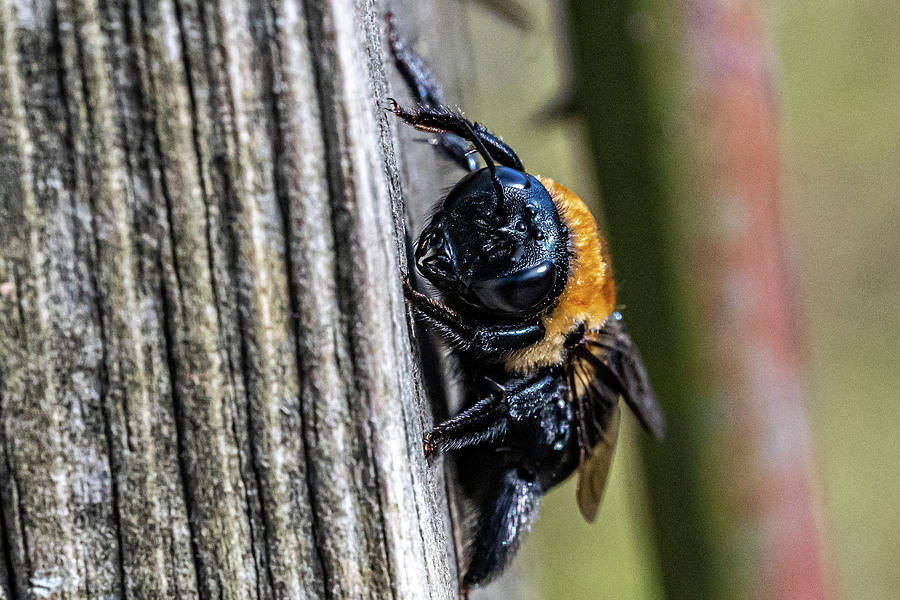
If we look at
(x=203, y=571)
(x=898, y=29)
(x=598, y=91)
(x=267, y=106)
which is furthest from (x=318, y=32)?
(x=898, y=29)

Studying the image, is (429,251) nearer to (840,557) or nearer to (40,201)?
(40,201)

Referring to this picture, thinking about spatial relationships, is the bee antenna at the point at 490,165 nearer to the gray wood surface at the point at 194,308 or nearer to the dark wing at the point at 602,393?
the dark wing at the point at 602,393

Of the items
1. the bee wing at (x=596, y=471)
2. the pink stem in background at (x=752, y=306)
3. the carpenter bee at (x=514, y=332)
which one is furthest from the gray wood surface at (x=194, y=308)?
the bee wing at (x=596, y=471)

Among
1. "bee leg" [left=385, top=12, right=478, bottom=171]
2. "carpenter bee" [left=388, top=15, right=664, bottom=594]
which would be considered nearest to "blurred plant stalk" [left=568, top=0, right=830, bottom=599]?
"carpenter bee" [left=388, top=15, right=664, bottom=594]

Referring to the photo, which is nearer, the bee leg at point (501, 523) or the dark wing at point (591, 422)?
the bee leg at point (501, 523)

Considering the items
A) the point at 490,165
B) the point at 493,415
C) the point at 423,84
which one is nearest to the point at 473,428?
the point at 493,415

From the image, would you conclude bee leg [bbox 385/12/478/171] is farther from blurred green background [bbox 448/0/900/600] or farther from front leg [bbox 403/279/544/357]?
blurred green background [bbox 448/0/900/600]

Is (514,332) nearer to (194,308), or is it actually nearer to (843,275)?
(194,308)
